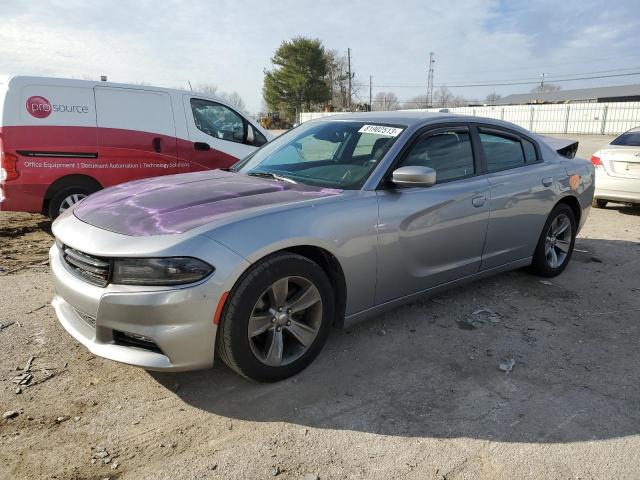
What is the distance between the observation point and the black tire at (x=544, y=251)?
488 cm

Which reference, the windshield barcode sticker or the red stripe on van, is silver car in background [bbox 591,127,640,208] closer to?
the windshield barcode sticker

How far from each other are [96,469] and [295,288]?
1.38 meters

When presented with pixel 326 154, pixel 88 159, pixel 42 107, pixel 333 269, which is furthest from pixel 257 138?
pixel 333 269

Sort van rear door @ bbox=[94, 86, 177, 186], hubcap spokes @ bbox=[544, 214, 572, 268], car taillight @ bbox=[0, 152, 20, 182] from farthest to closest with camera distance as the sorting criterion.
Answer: van rear door @ bbox=[94, 86, 177, 186] → car taillight @ bbox=[0, 152, 20, 182] → hubcap spokes @ bbox=[544, 214, 572, 268]

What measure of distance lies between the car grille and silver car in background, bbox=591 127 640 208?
8136 millimetres

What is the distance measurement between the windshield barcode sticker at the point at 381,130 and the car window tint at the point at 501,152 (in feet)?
3.22

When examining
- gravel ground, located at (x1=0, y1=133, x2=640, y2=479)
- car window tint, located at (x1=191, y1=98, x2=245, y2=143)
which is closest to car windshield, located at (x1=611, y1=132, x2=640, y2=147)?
gravel ground, located at (x1=0, y1=133, x2=640, y2=479)

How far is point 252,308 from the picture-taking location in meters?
2.75

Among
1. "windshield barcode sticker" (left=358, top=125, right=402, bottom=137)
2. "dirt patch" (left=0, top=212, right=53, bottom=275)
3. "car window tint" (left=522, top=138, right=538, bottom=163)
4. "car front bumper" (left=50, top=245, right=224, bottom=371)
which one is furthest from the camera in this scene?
"dirt patch" (left=0, top=212, right=53, bottom=275)

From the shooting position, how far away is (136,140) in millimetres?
6926

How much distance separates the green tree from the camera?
198 feet

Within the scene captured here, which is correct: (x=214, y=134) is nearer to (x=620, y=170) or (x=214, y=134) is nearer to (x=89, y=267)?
(x=89, y=267)

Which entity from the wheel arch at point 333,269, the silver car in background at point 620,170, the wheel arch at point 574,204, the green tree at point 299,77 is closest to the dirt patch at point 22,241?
the wheel arch at point 333,269

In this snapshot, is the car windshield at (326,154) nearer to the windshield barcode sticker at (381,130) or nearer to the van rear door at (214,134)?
the windshield barcode sticker at (381,130)
